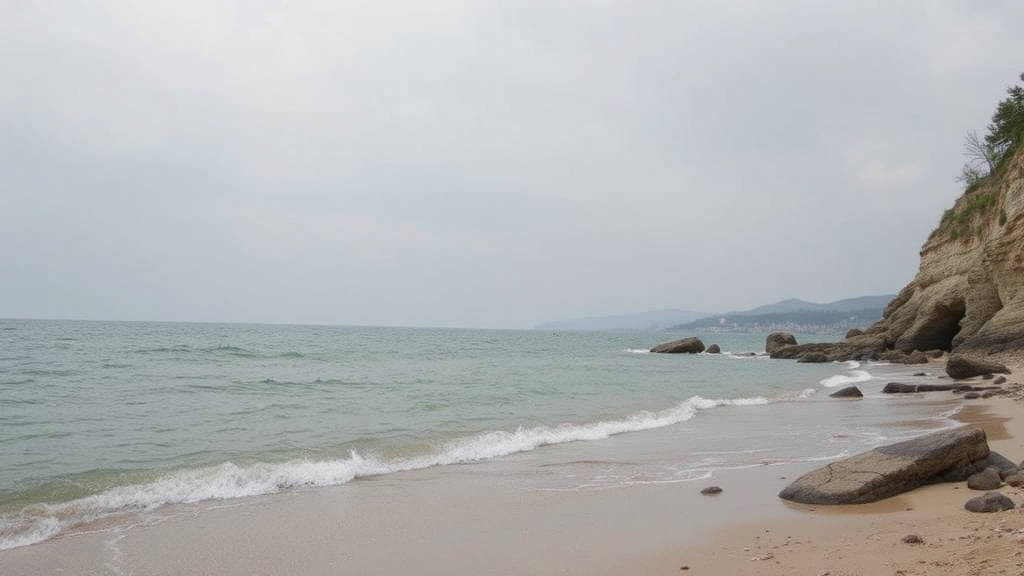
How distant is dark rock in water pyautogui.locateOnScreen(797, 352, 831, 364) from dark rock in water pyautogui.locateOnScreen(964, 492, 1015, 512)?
4380 cm

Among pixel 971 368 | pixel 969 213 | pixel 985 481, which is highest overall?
pixel 969 213

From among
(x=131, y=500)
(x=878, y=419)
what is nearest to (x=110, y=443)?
(x=131, y=500)

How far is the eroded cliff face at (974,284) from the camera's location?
92.2 feet

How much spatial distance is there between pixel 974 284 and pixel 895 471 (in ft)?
102

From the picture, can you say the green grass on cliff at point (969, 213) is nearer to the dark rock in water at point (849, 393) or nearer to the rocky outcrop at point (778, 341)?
the rocky outcrop at point (778, 341)

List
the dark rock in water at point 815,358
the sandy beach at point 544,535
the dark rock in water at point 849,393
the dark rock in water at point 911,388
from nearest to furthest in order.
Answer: the sandy beach at point 544,535
the dark rock in water at point 849,393
the dark rock in water at point 911,388
the dark rock in water at point 815,358

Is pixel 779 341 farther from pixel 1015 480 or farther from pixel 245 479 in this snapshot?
pixel 245 479

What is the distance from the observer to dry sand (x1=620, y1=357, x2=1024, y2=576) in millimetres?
5234

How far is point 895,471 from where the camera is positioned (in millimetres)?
7840

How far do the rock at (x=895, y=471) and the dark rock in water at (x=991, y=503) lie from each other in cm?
109

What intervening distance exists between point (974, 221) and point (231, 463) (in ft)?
129

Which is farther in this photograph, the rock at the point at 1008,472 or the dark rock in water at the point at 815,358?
the dark rock in water at the point at 815,358

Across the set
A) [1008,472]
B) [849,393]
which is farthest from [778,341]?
[1008,472]

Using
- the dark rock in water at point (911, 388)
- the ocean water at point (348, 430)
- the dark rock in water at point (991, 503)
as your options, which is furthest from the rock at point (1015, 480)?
the dark rock in water at point (911, 388)
